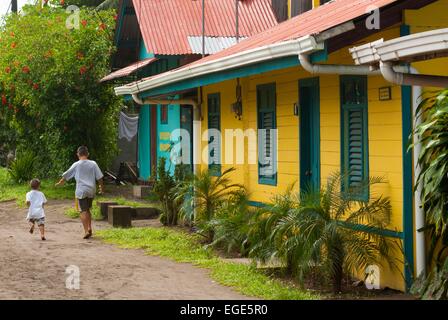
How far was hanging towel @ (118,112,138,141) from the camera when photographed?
2755 centimetres

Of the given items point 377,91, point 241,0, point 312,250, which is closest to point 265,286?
point 312,250

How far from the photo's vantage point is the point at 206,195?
1417 cm

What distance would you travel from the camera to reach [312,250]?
30.9 ft

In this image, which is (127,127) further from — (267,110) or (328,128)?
(328,128)

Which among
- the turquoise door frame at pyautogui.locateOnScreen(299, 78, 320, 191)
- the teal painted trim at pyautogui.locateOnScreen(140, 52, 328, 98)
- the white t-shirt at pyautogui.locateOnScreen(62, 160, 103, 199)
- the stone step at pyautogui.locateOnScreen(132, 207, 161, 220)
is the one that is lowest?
the stone step at pyautogui.locateOnScreen(132, 207, 161, 220)

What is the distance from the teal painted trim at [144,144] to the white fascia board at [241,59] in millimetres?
8222

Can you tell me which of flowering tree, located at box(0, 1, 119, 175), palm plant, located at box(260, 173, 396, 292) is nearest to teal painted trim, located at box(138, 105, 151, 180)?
flowering tree, located at box(0, 1, 119, 175)

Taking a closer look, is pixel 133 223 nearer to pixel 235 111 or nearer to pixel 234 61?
pixel 235 111

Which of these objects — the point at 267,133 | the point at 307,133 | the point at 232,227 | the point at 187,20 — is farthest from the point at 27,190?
the point at 307,133

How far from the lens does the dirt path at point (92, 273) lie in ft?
30.9

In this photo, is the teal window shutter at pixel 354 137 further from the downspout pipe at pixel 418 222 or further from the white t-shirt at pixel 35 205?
the white t-shirt at pixel 35 205

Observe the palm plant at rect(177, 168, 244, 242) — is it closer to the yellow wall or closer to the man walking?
the yellow wall

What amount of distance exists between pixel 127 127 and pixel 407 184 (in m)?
19.6

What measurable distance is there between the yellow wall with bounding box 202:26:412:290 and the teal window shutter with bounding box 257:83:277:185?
5.4 inches
